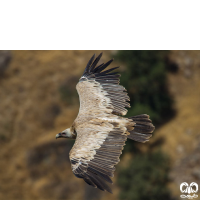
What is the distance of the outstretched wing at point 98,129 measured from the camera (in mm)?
8344

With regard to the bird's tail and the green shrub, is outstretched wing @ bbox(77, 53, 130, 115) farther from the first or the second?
the green shrub

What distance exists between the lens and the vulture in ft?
27.4

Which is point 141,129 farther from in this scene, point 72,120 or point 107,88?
point 72,120

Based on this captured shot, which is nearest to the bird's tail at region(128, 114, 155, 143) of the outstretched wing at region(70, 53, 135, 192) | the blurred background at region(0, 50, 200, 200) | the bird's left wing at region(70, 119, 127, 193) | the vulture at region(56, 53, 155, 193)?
the vulture at region(56, 53, 155, 193)

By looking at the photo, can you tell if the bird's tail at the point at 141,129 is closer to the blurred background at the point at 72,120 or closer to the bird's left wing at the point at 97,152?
the bird's left wing at the point at 97,152

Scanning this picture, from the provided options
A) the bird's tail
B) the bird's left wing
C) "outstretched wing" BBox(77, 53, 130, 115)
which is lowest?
the bird's left wing

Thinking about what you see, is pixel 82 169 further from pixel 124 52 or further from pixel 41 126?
pixel 124 52

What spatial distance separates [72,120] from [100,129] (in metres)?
19.5

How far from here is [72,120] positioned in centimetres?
2866

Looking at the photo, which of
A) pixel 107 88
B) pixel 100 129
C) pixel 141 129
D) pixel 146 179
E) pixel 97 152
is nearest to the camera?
pixel 97 152

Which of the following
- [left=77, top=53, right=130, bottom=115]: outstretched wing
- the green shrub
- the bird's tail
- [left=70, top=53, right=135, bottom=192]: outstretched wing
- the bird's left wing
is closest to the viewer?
the bird's left wing

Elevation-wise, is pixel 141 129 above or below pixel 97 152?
above

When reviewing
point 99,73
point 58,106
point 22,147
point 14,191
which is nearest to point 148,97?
point 58,106

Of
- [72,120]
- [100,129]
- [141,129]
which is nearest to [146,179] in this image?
[72,120]
